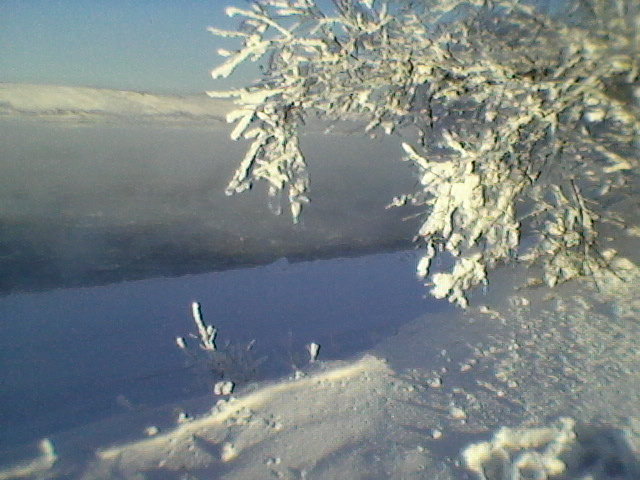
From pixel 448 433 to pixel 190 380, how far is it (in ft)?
10.5

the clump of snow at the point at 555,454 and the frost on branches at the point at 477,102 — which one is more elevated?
the frost on branches at the point at 477,102

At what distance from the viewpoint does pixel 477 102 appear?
407cm

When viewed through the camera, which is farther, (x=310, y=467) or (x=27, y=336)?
(x=27, y=336)

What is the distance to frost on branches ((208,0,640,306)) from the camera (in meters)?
3.22

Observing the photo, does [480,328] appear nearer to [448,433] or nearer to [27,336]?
[448,433]

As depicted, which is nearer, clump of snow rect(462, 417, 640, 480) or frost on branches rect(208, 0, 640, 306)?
clump of snow rect(462, 417, 640, 480)

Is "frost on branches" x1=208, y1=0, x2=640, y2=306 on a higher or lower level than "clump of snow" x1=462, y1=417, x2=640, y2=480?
higher

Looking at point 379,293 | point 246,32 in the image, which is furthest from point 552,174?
point 379,293

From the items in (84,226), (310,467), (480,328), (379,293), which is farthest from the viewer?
(84,226)

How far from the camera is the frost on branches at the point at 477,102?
10.6ft

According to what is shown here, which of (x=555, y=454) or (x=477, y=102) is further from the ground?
(x=477, y=102)

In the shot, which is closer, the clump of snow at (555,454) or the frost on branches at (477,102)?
the clump of snow at (555,454)

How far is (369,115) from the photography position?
4.69m

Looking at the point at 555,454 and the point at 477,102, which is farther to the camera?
the point at 477,102
